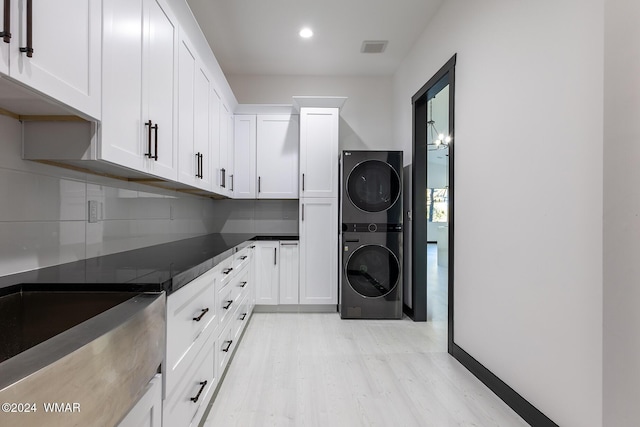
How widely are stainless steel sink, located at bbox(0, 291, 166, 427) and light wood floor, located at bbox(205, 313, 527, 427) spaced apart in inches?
41.1

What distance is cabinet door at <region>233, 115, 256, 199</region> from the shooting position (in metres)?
3.77

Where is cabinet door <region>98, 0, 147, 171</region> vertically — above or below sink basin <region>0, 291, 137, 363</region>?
above

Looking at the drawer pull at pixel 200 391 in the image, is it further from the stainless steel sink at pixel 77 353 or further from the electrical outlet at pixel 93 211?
the electrical outlet at pixel 93 211

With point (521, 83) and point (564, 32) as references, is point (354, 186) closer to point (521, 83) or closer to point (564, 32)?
point (521, 83)

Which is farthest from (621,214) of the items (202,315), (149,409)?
(202,315)

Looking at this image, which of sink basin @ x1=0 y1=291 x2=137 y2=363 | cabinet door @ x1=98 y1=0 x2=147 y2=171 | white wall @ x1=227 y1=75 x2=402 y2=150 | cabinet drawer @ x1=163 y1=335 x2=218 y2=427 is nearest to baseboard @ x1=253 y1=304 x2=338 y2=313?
cabinet drawer @ x1=163 y1=335 x2=218 y2=427

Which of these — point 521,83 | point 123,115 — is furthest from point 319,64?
point 123,115

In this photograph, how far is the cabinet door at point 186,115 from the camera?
198 cm

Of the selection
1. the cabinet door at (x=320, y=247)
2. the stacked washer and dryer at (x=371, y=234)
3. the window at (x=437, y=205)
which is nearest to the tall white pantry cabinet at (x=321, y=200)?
the cabinet door at (x=320, y=247)

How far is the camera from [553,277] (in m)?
1.50

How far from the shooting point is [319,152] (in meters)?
3.53

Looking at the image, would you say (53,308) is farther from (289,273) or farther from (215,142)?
(289,273)

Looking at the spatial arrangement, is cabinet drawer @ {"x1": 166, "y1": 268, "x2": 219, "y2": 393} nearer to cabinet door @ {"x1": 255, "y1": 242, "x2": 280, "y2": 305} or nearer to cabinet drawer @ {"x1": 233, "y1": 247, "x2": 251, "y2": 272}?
cabinet drawer @ {"x1": 233, "y1": 247, "x2": 251, "y2": 272}

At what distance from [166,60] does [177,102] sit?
256 millimetres
